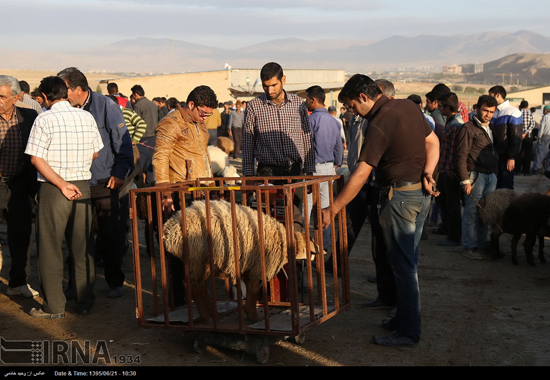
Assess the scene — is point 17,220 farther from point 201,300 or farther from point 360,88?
point 360,88

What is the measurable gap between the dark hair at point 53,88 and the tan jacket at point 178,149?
0.96m

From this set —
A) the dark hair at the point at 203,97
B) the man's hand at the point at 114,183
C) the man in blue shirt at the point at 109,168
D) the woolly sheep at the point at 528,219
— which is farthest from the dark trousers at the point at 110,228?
the woolly sheep at the point at 528,219

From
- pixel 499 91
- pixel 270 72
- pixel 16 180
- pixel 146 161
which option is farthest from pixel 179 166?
pixel 499 91

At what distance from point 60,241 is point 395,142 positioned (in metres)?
3.39

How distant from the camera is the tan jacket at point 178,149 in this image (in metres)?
5.62

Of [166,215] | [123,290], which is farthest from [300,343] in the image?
[123,290]

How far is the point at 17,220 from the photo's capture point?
6312 millimetres

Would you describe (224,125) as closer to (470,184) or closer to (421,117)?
(470,184)

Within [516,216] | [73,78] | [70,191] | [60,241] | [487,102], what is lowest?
[516,216]

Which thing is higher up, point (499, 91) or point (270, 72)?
point (270, 72)

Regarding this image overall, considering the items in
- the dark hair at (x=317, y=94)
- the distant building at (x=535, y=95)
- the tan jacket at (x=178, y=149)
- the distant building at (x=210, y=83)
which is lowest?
the tan jacket at (x=178, y=149)

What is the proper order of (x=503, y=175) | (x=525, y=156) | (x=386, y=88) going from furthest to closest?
(x=525, y=156) < (x=503, y=175) < (x=386, y=88)

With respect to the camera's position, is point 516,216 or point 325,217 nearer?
point 325,217

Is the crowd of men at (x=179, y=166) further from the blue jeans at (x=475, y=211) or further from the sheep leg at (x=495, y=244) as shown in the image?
the sheep leg at (x=495, y=244)
